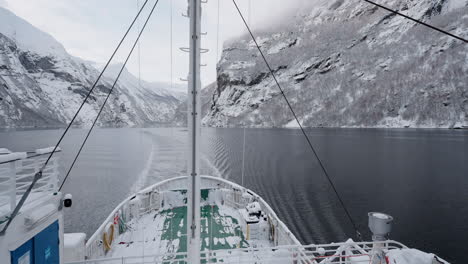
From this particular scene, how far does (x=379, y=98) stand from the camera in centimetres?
15175

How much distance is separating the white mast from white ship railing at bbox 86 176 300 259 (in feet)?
19.4

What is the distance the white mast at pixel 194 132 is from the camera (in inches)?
179

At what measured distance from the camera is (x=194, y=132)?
455 centimetres

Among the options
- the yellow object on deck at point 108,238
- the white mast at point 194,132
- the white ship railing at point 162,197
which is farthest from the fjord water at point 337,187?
the white mast at point 194,132

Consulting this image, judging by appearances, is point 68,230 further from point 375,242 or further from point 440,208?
point 440,208

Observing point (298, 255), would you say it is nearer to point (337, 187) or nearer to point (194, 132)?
point (194, 132)

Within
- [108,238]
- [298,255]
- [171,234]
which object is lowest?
[171,234]

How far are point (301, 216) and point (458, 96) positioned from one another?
154 meters

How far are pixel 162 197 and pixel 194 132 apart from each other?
12.5 metres

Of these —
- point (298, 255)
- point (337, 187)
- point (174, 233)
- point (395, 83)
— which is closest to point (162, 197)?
point (174, 233)

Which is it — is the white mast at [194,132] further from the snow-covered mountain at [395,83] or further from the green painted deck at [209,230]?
the snow-covered mountain at [395,83]

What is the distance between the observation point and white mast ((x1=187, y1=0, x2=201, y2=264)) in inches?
179

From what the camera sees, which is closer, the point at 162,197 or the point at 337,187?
the point at 162,197

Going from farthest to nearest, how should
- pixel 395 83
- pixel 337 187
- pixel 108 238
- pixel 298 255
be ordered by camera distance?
pixel 395 83, pixel 337 187, pixel 108 238, pixel 298 255
